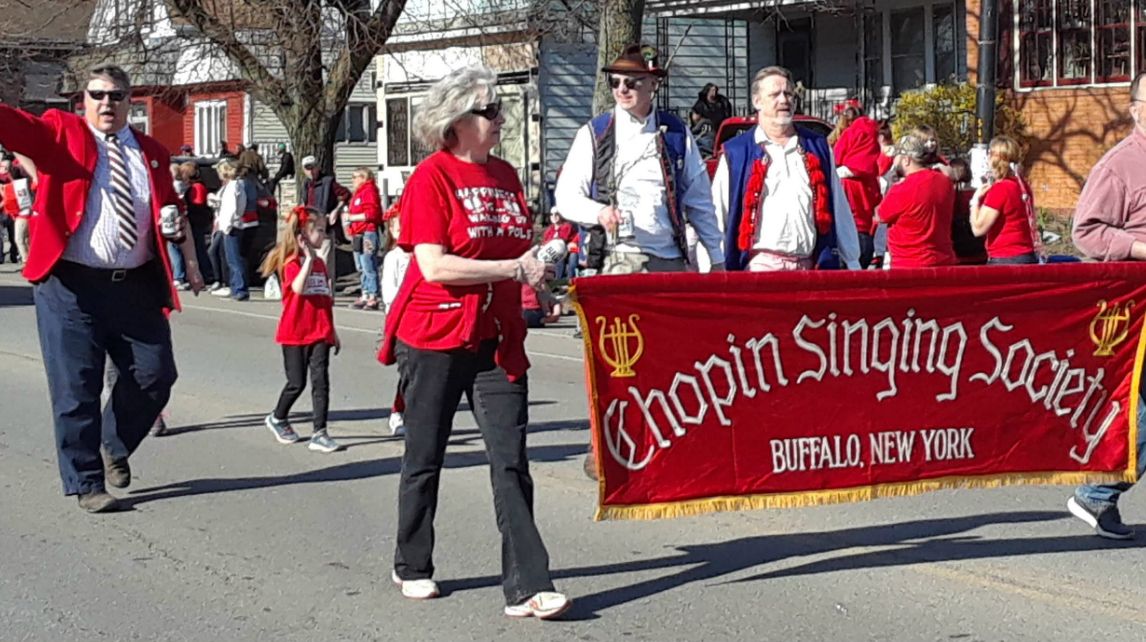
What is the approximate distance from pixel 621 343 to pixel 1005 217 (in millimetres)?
6796

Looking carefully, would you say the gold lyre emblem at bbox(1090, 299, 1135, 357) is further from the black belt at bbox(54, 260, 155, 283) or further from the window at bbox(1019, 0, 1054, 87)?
the window at bbox(1019, 0, 1054, 87)

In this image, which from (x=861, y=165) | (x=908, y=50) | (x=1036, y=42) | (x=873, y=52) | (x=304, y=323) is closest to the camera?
(x=304, y=323)

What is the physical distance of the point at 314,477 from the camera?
30.0 feet

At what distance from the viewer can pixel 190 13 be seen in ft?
80.2

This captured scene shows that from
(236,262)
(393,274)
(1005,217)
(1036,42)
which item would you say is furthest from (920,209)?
(1036,42)

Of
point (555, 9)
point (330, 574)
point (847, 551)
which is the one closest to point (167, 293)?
point (330, 574)

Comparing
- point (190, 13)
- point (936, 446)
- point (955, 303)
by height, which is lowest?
point (936, 446)

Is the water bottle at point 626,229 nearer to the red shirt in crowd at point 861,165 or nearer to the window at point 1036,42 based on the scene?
the red shirt in crowd at point 861,165

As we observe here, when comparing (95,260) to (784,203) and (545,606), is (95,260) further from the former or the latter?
(784,203)

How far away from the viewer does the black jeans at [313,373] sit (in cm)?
995

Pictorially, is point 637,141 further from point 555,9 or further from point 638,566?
point 555,9

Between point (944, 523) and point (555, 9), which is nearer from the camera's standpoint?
point (944, 523)

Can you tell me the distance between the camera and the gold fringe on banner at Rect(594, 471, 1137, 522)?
6320 millimetres

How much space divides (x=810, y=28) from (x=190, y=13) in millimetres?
10985
